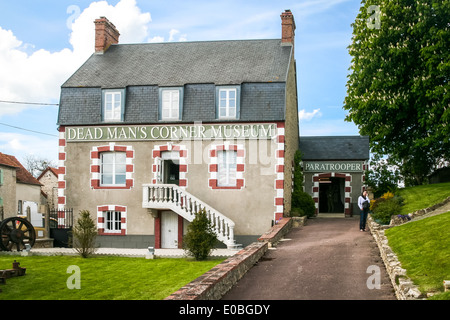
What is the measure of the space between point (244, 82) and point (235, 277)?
1297 cm

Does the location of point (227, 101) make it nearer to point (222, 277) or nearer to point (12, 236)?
point (12, 236)

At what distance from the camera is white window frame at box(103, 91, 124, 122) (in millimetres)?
24062

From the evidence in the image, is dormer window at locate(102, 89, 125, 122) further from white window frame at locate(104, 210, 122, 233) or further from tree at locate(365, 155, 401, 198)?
tree at locate(365, 155, 401, 198)

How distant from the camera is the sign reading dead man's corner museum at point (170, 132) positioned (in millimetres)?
22625

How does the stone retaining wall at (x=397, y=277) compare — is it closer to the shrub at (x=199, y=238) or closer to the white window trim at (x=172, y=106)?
the shrub at (x=199, y=238)

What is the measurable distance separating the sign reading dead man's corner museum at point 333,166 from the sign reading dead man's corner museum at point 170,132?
329 inches

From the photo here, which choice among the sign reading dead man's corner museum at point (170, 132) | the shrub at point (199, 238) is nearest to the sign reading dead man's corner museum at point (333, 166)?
the sign reading dead man's corner museum at point (170, 132)

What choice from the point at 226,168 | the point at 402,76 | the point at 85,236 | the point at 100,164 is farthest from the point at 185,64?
the point at 402,76

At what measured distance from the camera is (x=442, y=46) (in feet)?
73.0

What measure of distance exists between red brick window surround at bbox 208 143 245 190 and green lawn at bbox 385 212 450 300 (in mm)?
7588

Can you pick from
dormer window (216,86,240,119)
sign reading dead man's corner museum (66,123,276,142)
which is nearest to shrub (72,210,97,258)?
sign reading dead man's corner museum (66,123,276,142)

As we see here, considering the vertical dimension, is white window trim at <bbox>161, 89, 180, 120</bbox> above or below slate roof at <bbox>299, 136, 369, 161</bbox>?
above

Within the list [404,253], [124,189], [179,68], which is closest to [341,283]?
[404,253]

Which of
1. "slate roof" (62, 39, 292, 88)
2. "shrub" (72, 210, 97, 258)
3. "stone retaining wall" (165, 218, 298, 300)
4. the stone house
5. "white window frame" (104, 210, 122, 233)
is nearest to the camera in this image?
"stone retaining wall" (165, 218, 298, 300)
